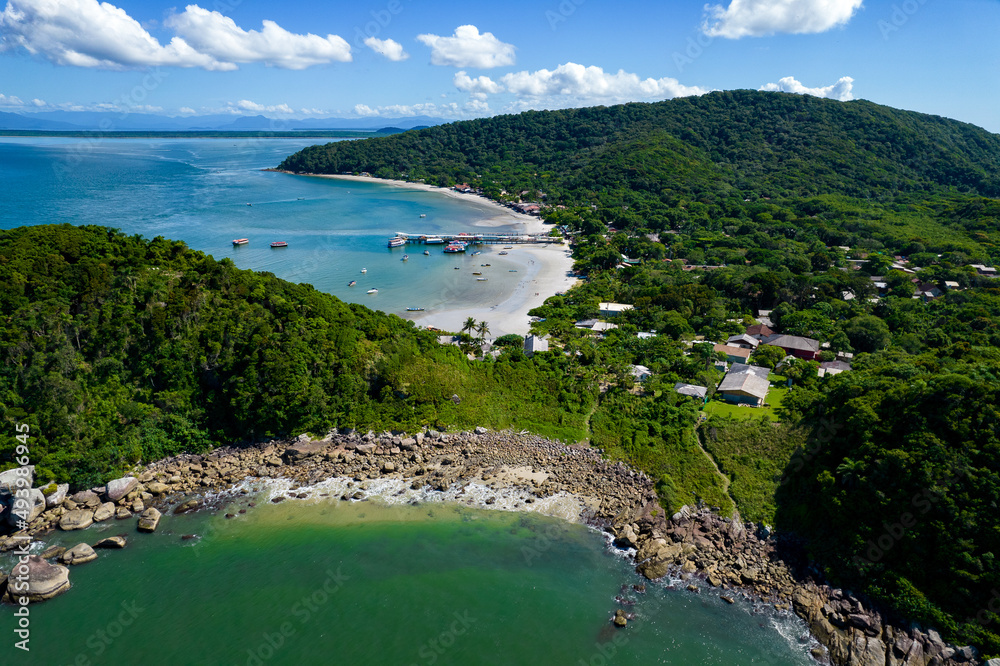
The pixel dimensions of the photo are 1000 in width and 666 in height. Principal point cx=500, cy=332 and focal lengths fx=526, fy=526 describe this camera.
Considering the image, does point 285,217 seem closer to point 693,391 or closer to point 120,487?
point 120,487

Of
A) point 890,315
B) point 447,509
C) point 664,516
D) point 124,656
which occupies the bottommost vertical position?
point 124,656

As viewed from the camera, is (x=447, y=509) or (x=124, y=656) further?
(x=447, y=509)

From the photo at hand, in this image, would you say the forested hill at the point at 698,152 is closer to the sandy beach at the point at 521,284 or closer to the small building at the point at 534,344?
the sandy beach at the point at 521,284

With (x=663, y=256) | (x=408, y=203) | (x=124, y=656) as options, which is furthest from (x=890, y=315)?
(x=408, y=203)

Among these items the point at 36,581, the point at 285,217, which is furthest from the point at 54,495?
the point at 285,217

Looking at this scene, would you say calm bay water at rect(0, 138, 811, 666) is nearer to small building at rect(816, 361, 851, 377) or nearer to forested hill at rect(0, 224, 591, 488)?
forested hill at rect(0, 224, 591, 488)

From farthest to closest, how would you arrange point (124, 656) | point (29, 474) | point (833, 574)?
point (29, 474), point (833, 574), point (124, 656)

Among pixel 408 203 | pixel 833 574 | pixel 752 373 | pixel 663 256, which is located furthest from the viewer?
pixel 408 203

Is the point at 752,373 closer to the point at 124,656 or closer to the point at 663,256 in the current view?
the point at 124,656

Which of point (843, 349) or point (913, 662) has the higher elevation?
point (843, 349)
